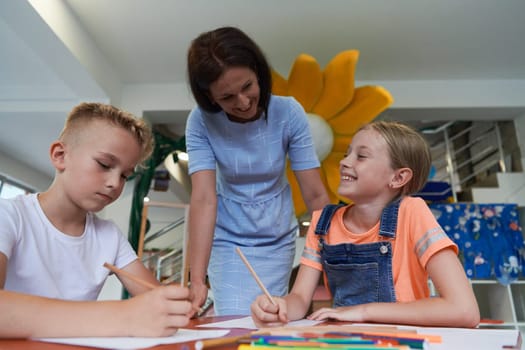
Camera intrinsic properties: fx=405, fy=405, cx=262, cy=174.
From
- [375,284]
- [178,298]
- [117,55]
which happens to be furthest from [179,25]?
[178,298]

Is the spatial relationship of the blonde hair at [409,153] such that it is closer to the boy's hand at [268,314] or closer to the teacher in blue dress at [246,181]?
the teacher in blue dress at [246,181]

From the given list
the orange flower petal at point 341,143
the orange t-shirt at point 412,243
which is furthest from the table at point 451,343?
the orange flower petal at point 341,143

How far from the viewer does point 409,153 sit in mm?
1030

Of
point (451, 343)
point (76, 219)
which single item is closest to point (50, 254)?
point (76, 219)

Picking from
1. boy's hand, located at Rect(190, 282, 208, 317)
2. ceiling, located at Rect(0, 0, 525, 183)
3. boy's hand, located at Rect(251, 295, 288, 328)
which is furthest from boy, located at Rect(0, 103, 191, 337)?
ceiling, located at Rect(0, 0, 525, 183)

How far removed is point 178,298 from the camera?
487mm

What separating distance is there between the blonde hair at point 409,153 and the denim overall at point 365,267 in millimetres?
147

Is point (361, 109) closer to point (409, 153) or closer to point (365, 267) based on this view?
point (409, 153)

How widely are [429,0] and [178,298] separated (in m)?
2.60

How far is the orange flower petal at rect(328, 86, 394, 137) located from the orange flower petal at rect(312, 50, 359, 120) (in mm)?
51

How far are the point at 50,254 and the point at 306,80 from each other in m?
1.99

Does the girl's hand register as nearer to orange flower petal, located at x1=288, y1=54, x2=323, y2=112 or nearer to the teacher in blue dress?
the teacher in blue dress

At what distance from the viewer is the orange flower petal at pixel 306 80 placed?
2.45 meters

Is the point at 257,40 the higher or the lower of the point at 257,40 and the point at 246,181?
the higher
